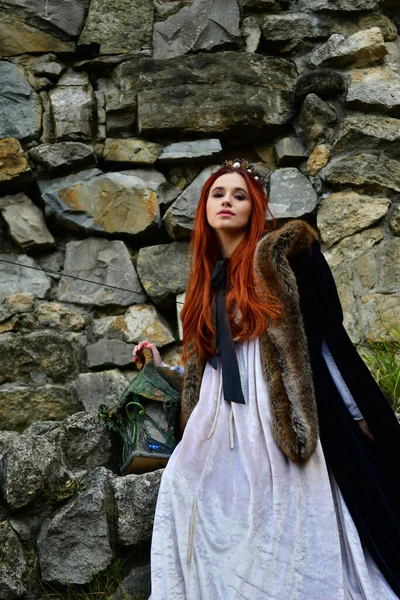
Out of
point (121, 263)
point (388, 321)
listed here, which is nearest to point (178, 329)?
point (121, 263)

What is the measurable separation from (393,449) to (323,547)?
416 mm

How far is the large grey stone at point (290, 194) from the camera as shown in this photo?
163 inches

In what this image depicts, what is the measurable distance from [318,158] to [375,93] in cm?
46

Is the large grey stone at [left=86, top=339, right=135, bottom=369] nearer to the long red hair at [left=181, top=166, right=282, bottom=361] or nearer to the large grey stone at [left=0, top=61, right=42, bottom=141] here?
the long red hair at [left=181, top=166, right=282, bottom=361]

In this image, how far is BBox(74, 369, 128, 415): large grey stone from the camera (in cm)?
374

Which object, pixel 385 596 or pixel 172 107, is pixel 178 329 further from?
pixel 385 596

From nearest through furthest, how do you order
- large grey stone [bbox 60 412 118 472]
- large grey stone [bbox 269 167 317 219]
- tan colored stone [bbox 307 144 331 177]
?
large grey stone [bbox 60 412 118 472] < large grey stone [bbox 269 167 317 219] < tan colored stone [bbox 307 144 331 177]

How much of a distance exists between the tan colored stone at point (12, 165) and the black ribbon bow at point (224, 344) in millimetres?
1551

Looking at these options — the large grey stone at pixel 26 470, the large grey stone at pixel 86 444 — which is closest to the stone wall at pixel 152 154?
the large grey stone at pixel 86 444

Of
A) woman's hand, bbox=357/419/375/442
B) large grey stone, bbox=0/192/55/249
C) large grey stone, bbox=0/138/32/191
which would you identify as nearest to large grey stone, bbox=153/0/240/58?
large grey stone, bbox=0/138/32/191

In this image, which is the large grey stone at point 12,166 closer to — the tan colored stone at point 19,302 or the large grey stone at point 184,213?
the tan colored stone at point 19,302

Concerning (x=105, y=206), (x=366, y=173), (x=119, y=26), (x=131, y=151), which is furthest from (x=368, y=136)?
(x=119, y=26)

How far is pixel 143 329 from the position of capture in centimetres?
399

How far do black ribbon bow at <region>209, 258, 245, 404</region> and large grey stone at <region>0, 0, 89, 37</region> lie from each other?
2089 millimetres
